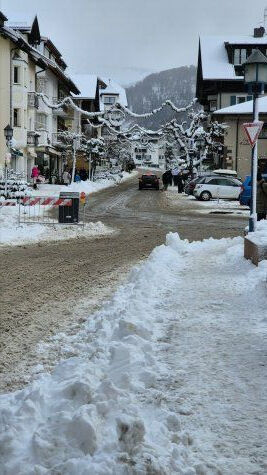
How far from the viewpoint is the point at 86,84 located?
258 feet

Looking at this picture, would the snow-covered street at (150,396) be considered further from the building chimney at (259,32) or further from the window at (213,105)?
the building chimney at (259,32)

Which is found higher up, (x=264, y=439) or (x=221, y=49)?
(x=221, y=49)

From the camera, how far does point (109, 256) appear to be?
41.4 feet

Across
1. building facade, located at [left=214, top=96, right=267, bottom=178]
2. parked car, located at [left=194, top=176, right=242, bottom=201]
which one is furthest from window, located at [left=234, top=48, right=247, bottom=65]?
parked car, located at [left=194, top=176, right=242, bottom=201]

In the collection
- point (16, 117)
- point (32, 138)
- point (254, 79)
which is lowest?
point (254, 79)

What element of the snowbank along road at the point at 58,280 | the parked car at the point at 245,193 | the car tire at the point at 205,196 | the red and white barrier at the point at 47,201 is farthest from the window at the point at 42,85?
the red and white barrier at the point at 47,201

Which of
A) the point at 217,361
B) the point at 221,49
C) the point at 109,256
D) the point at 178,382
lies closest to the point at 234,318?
the point at 217,361

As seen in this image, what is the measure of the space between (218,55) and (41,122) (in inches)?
808

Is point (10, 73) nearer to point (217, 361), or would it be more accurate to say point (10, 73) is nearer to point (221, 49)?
point (221, 49)

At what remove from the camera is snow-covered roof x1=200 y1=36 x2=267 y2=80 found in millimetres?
60062

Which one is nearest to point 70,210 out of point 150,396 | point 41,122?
point 150,396

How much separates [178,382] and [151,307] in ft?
7.86

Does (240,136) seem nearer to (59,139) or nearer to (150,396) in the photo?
(59,139)

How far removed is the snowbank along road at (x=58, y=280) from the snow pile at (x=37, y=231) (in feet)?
2.30
